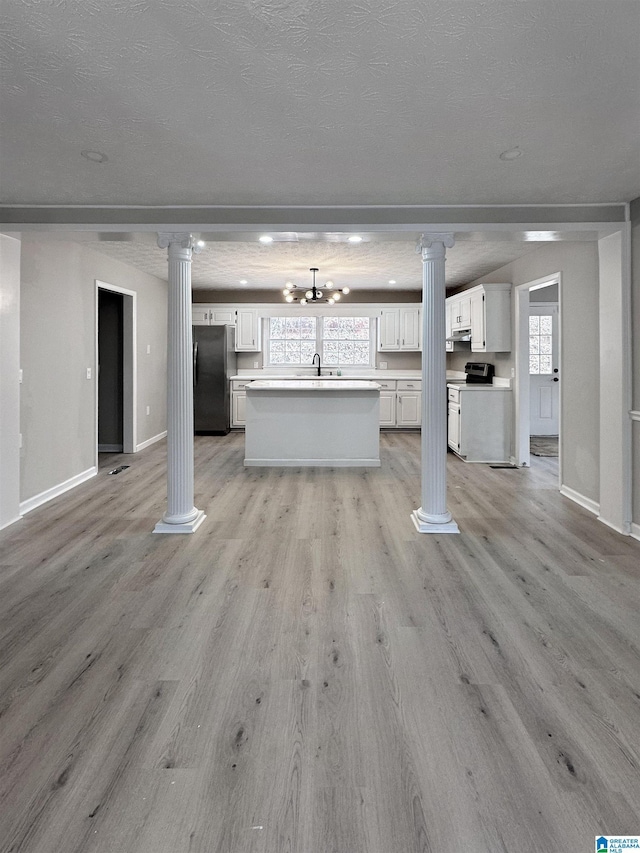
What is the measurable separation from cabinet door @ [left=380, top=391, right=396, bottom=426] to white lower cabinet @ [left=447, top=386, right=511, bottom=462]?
2.39 m

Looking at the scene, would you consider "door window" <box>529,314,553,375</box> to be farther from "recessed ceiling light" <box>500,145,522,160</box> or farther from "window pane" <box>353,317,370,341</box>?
"recessed ceiling light" <box>500,145,522,160</box>

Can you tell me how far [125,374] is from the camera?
6711 millimetres

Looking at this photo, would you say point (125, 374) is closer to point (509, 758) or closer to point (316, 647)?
point (316, 647)

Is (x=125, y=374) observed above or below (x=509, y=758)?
above

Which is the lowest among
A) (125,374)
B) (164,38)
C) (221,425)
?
(221,425)

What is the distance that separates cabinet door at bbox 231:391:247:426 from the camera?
344 inches

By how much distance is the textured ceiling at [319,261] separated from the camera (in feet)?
17.7

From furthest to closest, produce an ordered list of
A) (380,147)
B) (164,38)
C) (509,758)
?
(380,147), (164,38), (509,758)

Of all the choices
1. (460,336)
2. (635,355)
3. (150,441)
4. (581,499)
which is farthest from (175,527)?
(460,336)

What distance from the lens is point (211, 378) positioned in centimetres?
834

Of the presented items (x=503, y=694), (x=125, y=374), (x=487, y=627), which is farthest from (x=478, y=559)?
(x=125, y=374)

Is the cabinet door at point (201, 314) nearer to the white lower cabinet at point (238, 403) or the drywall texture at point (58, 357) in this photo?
the white lower cabinet at point (238, 403)

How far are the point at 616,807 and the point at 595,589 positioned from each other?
1570mm

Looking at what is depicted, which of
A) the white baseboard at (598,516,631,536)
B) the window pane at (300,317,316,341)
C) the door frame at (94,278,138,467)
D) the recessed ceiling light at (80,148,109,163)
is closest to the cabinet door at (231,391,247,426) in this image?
the window pane at (300,317,316,341)
